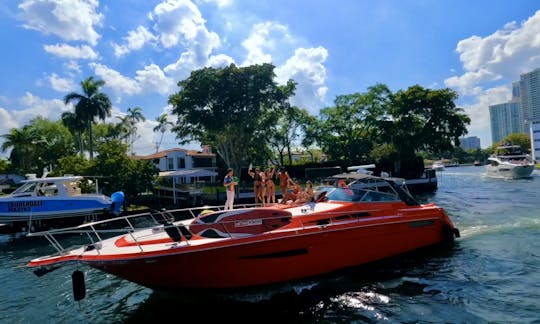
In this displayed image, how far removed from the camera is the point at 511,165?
42.5m

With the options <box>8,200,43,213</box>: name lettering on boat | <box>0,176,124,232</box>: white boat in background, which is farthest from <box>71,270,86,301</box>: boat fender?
<box>8,200,43,213</box>: name lettering on boat

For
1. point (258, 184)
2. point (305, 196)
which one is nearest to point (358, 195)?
point (305, 196)

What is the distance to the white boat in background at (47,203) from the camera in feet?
66.4

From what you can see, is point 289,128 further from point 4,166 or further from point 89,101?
point 4,166

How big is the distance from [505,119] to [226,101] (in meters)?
193

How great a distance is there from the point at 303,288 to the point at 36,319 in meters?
6.01

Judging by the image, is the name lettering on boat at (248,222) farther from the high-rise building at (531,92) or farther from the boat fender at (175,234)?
the high-rise building at (531,92)

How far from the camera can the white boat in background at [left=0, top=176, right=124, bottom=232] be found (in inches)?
797

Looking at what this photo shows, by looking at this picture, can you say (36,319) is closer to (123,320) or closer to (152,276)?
(123,320)

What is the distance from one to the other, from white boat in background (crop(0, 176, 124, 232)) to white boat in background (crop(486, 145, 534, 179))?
145 feet

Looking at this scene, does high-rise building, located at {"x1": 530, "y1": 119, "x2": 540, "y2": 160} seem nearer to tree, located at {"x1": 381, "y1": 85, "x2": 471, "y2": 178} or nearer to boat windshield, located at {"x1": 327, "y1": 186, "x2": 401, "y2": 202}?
tree, located at {"x1": 381, "y1": 85, "x2": 471, "y2": 178}

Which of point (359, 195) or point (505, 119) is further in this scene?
point (505, 119)

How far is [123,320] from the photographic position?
757 centimetres

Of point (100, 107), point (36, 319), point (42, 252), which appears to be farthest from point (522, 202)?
point (100, 107)
